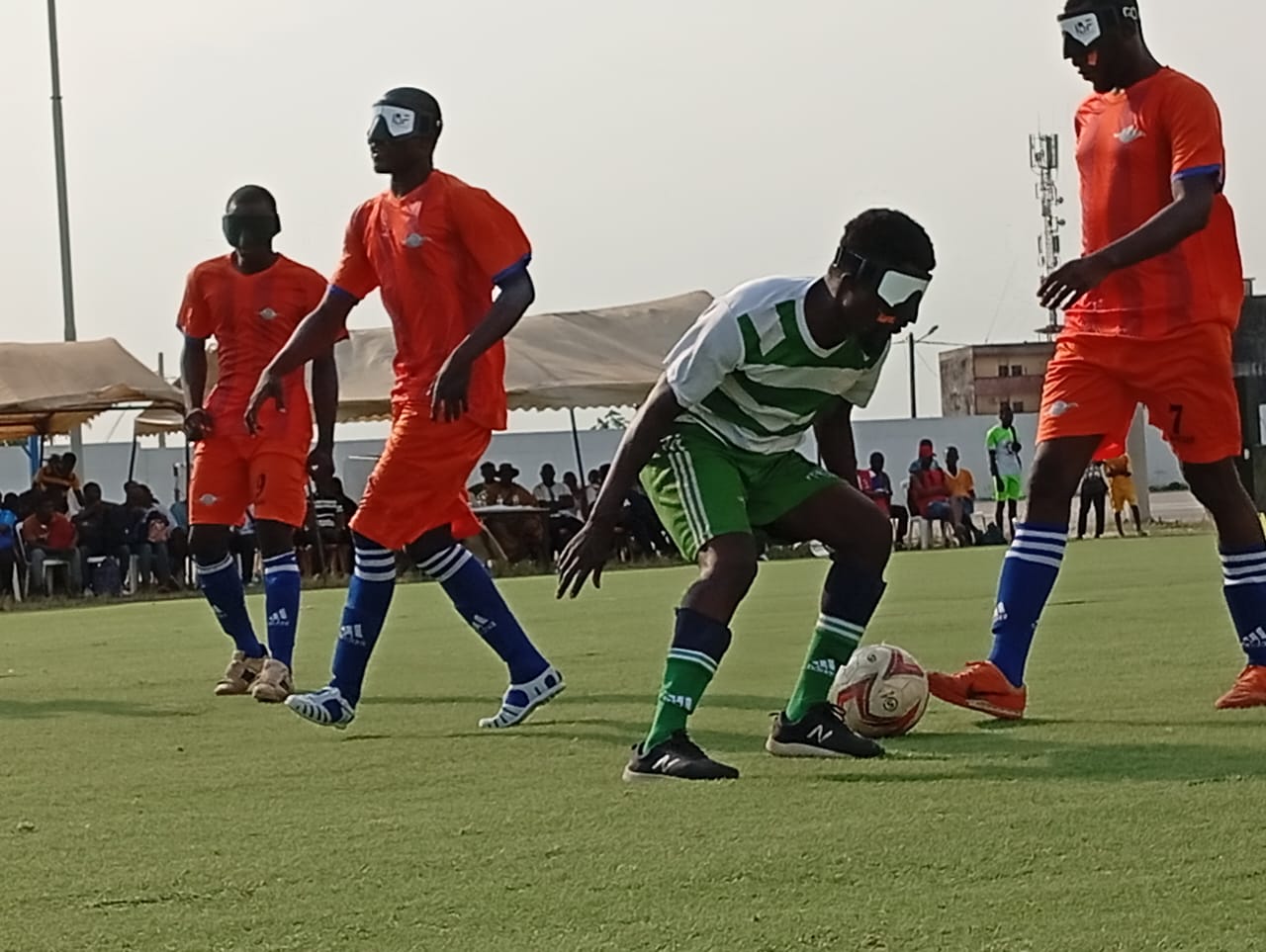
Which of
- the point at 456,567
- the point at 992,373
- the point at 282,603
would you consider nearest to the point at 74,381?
the point at 282,603

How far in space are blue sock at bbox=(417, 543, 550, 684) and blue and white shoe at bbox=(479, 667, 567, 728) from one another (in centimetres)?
6

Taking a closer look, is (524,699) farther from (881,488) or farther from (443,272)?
(881,488)

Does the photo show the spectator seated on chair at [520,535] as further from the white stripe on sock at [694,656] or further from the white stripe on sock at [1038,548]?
the white stripe on sock at [694,656]

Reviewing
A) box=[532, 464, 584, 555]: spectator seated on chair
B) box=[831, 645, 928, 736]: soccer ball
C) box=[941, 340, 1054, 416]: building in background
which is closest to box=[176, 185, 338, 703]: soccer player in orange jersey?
box=[831, 645, 928, 736]: soccer ball

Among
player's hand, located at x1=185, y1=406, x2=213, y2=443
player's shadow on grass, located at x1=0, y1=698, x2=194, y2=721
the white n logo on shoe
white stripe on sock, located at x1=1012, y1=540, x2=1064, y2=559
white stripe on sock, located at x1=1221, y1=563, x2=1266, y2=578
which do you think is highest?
player's hand, located at x1=185, y1=406, x2=213, y2=443

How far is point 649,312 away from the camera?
29.9 meters

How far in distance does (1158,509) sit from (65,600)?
29754 mm

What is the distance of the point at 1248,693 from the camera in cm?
714

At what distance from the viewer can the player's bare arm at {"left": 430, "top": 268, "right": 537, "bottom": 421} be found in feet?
24.2

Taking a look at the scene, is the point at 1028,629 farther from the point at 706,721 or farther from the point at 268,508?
the point at 268,508

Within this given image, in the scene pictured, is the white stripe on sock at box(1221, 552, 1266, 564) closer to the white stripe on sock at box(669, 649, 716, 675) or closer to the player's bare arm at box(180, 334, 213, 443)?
the white stripe on sock at box(669, 649, 716, 675)

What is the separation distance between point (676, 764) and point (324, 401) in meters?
4.25

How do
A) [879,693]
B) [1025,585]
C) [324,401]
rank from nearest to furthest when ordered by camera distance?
[879,693], [1025,585], [324,401]

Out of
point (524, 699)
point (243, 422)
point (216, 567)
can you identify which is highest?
point (243, 422)
